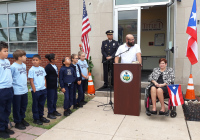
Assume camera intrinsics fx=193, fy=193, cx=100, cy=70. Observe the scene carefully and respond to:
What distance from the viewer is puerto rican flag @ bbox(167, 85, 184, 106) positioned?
4.32 metres

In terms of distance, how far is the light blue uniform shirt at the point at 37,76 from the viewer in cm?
398

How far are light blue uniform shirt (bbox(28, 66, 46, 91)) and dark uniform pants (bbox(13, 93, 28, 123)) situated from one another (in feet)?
1.03

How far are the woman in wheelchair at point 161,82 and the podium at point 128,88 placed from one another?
35 centimetres

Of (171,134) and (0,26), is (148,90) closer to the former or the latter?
(171,134)

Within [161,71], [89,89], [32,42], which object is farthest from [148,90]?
[32,42]

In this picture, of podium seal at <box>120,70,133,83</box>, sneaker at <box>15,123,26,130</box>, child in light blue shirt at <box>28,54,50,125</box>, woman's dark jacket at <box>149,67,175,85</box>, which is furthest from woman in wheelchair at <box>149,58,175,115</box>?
sneaker at <box>15,123,26,130</box>

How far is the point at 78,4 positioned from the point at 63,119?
4806mm

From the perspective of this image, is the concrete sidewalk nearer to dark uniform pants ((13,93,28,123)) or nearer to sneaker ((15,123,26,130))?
sneaker ((15,123,26,130))

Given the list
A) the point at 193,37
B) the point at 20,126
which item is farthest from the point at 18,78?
the point at 193,37

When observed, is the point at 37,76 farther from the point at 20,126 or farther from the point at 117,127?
the point at 117,127

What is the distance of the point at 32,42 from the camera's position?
28.2 ft

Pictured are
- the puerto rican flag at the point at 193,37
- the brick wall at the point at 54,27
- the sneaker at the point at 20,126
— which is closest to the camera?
the sneaker at the point at 20,126

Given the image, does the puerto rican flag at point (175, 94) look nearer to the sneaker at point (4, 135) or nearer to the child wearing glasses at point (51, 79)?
the child wearing glasses at point (51, 79)

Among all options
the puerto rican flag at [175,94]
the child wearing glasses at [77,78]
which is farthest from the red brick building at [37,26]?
the puerto rican flag at [175,94]
